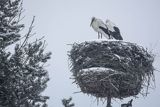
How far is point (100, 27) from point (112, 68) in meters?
3.86

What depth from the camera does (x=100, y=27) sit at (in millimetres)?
12062

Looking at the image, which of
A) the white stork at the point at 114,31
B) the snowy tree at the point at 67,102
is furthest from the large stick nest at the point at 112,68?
the white stork at the point at 114,31

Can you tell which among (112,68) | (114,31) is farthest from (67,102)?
(114,31)

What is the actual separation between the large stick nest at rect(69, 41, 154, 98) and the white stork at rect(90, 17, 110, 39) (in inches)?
109

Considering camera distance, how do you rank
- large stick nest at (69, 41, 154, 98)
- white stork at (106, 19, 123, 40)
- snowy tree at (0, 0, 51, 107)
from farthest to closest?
1. white stork at (106, 19, 123, 40)
2. large stick nest at (69, 41, 154, 98)
3. snowy tree at (0, 0, 51, 107)

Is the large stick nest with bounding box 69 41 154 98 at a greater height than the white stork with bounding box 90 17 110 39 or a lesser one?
lesser

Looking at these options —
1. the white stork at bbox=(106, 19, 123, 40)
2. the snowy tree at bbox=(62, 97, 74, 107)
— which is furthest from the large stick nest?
the white stork at bbox=(106, 19, 123, 40)

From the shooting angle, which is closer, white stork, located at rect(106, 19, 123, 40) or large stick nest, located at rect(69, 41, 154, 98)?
→ large stick nest, located at rect(69, 41, 154, 98)

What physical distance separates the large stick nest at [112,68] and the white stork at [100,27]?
109 inches

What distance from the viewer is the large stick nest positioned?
8.23m

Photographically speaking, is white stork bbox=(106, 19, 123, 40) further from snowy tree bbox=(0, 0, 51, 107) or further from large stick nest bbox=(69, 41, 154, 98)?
snowy tree bbox=(0, 0, 51, 107)

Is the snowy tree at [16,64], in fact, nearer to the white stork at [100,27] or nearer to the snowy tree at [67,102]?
the snowy tree at [67,102]

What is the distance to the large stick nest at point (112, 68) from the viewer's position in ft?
27.0

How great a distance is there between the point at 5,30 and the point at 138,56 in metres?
4.23
